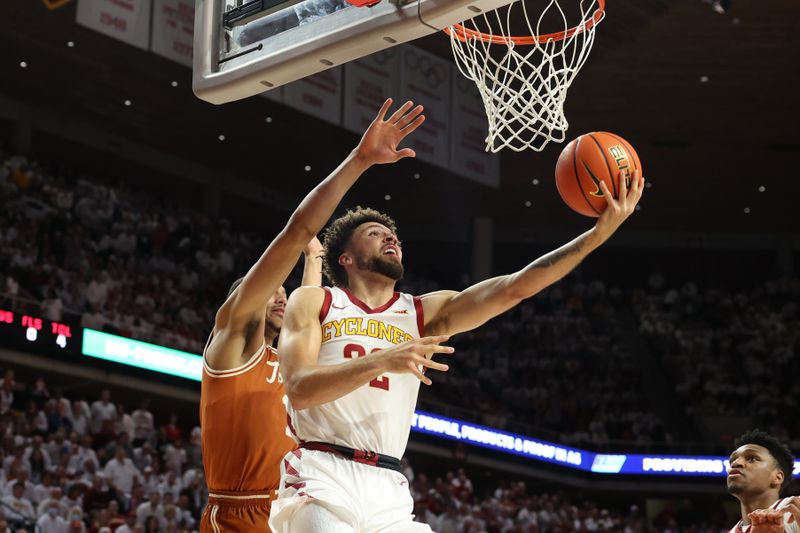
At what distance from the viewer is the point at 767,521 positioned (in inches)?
184

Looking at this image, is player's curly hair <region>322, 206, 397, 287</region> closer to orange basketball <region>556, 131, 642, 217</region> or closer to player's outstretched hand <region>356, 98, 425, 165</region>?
player's outstretched hand <region>356, 98, 425, 165</region>

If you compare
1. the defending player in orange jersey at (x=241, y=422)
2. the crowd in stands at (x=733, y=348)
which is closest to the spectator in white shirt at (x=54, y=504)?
the defending player in orange jersey at (x=241, y=422)

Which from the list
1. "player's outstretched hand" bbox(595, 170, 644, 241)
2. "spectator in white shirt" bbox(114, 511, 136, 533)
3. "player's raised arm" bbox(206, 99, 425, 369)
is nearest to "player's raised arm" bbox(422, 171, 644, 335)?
"player's outstretched hand" bbox(595, 170, 644, 241)

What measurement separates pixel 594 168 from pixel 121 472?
9.05 metres

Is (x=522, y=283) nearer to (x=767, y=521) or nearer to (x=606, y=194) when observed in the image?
(x=606, y=194)

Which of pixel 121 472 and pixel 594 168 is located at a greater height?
pixel 121 472

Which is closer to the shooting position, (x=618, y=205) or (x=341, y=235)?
(x=618, y=205)

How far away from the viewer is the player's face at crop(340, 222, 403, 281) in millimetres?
4363

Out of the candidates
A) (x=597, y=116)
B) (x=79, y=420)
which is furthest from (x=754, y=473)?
(x=597, y=116)

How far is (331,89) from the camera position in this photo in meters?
16.9

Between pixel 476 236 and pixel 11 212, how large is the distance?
402 inches

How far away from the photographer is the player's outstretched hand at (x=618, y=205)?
13.4 feet

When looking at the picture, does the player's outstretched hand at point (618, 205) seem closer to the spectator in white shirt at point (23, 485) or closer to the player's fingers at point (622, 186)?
the player's fingers at point (622, 186)

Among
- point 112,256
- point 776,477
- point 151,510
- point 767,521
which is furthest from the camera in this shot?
point 112,256
